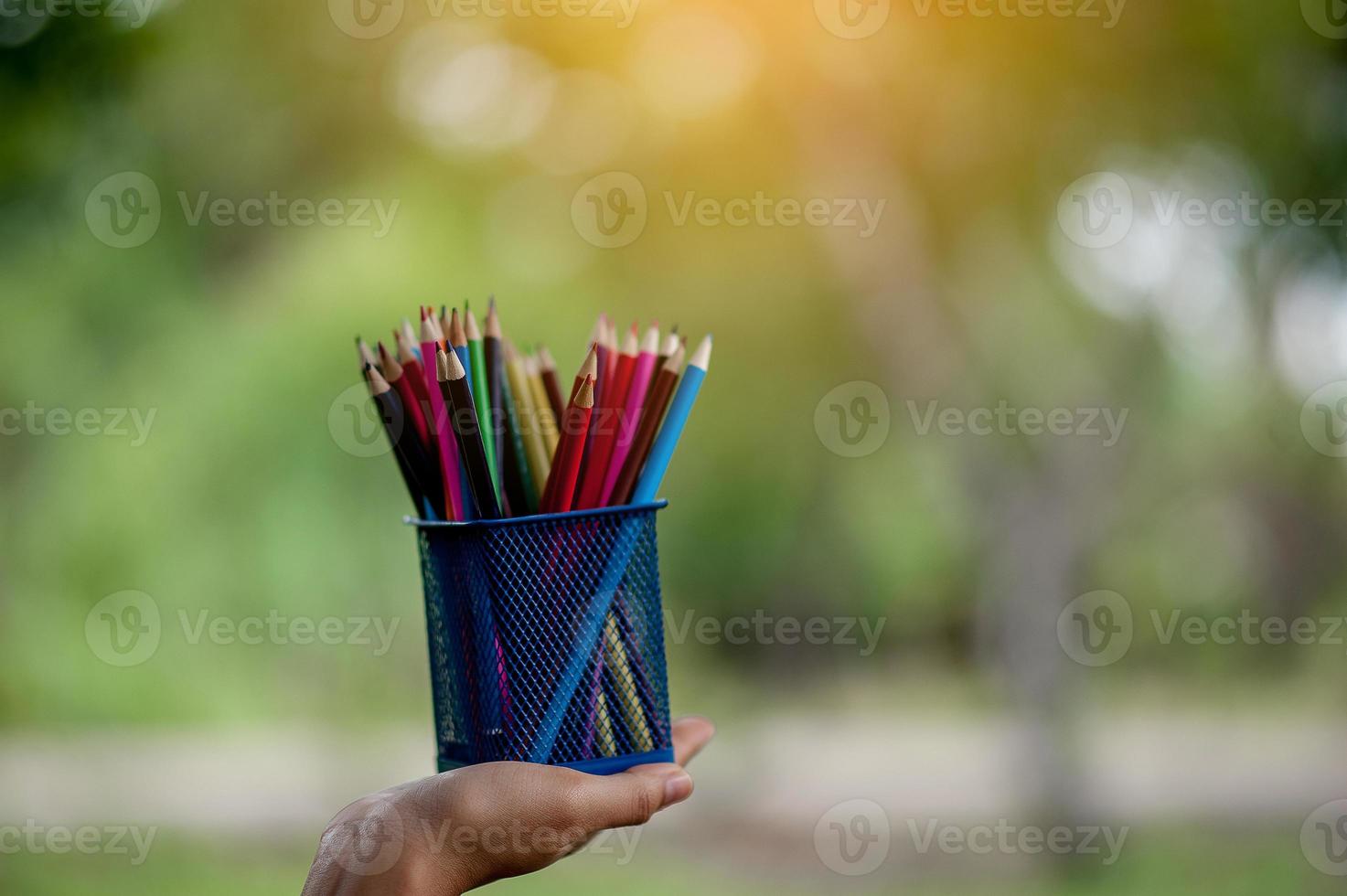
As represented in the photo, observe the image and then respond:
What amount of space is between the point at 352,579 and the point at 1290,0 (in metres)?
1.91

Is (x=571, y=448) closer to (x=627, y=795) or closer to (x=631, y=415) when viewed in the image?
(x=631, y=415)

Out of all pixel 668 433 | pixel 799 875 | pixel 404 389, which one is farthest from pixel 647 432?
pixel 799 875

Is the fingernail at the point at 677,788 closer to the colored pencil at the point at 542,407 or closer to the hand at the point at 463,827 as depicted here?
the hand at the point at 463,827

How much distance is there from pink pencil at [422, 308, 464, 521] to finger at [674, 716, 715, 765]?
173 mm

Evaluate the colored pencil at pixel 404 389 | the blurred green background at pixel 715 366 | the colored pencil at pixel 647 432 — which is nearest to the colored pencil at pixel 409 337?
the colored pencil at pixel 404 389

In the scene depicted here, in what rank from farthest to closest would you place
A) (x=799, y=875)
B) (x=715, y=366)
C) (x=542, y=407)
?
1. (x=715, y=366)
2. (x=799, y=875)
3. (x=542, y=407)

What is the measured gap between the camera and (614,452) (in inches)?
22.3

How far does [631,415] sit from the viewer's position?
573 mm

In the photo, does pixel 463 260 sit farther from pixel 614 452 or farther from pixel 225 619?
pixel 614 452

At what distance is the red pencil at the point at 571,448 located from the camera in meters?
0.52

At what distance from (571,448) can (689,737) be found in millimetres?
189

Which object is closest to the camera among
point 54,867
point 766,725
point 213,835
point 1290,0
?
point 1290,0

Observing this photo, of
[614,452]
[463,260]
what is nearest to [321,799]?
[463,260]

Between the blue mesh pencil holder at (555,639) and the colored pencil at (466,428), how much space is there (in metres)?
0.01
